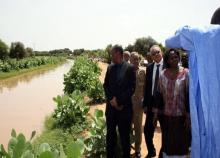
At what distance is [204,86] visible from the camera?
12.6 ft

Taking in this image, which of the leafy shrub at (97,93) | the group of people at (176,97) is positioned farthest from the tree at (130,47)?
the group of people at (176,97)

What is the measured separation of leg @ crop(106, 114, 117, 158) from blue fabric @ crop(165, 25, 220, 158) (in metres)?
2.14

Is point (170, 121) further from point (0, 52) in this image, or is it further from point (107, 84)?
point (0, 52)

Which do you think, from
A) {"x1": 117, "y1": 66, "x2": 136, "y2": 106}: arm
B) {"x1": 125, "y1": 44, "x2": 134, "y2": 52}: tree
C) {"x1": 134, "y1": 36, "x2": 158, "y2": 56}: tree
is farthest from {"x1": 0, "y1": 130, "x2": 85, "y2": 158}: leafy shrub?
{"x1": 125, "y1": 44, "x2": 134, "y2": 52}: tree

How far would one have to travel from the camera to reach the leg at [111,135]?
5969mm

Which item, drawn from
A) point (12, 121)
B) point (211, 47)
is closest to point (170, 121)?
point (211, 47)

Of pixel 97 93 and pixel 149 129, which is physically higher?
pixel 149 129

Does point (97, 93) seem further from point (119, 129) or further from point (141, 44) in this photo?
point (141, 44)

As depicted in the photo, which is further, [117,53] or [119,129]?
[119,129]

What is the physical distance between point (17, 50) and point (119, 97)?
230 ft

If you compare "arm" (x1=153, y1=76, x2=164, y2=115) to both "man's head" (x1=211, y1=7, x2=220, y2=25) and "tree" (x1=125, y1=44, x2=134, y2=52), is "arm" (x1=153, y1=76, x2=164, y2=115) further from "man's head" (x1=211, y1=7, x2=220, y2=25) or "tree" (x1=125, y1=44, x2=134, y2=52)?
"tree" (x1=125, y1=44, x2=134, y2=52)

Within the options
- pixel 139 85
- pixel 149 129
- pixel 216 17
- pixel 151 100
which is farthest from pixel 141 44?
pixel 216 17

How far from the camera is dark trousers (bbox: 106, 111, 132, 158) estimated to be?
5.95 meters

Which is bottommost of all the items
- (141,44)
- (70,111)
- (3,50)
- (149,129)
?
(70,111)
